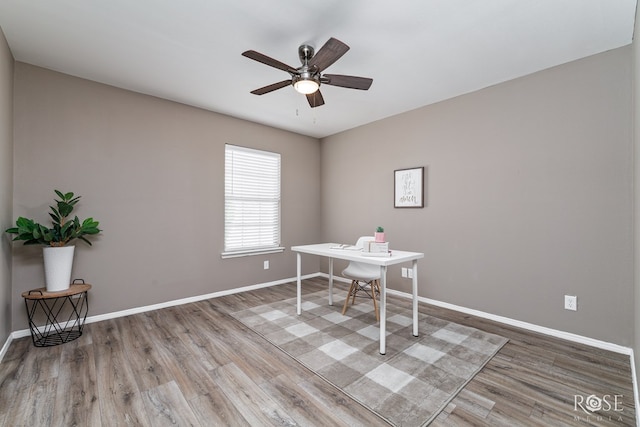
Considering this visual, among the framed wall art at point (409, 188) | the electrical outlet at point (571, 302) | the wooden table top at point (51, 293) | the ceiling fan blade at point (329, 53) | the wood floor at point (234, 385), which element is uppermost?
the ceiling fan blade at point (329, 53)

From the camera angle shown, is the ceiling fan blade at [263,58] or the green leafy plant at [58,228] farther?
the green leafy plant at [58,228]

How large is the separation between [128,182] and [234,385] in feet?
8.30

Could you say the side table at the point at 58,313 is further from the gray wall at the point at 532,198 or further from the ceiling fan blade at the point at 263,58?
the gray wall at the point at 532,198

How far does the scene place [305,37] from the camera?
221 cm

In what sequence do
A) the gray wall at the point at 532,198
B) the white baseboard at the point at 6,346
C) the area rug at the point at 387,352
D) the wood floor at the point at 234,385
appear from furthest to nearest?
the gray wall at the point at 532,198
the white baseboard at the point at 6,346
the area rug at the point at 387,352
the wood floor at the point at 234,385

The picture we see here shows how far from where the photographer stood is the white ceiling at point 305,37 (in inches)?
75.1

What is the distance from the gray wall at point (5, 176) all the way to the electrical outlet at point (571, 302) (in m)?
4.74

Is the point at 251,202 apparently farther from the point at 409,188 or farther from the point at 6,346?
the point at 6,346

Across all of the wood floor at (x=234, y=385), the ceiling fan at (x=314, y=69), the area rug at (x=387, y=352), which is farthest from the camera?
the ceiling fan at (x=314, y=69)

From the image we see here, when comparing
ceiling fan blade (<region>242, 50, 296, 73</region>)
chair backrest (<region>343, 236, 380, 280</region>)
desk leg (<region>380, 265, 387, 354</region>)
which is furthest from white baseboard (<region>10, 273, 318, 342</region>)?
ceiling fan blade (<region>242, 50, 296, 73</region>)

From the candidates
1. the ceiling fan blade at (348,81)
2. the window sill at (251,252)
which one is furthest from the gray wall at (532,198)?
the window sill at (251,252)

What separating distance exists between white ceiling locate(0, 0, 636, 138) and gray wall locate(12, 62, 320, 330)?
0.32 m

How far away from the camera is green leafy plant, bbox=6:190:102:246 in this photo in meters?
2.37

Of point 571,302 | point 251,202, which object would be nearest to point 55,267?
point 251,202
